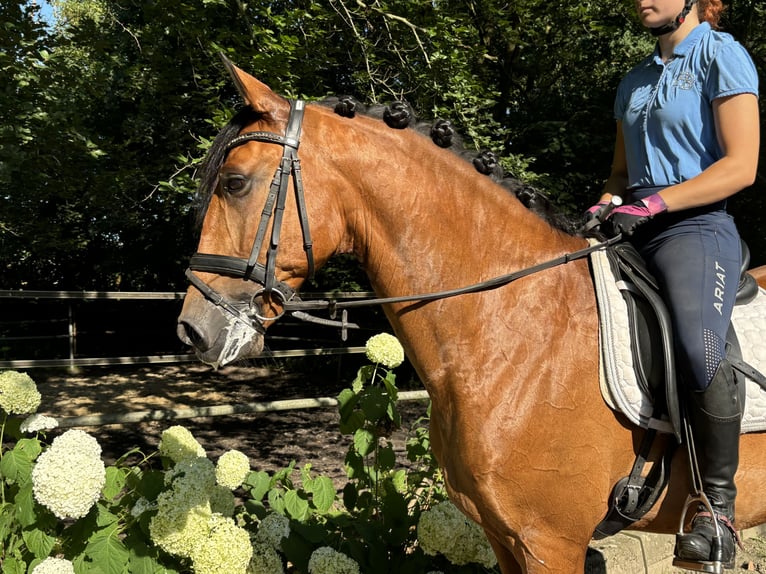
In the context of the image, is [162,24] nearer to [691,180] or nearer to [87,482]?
[87,482]

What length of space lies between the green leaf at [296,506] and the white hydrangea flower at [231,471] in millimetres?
344

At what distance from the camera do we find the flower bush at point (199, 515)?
7.43 ft

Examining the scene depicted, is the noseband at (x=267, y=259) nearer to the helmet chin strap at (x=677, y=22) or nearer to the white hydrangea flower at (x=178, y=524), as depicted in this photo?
the white hydrangea flower at (x=178, y=524)

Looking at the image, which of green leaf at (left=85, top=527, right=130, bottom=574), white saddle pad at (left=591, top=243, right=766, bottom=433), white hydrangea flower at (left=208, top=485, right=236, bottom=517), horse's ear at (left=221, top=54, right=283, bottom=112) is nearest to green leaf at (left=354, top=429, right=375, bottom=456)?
white hydrangea flower at (left=208, top=485, right=236, bottom=517)

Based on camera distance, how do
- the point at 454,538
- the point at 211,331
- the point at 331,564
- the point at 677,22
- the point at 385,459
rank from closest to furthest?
1. the point at 211,331
2. the point at 677,22
3. the point at 331,564
4. the point at 454,538
5. the point at 385,459

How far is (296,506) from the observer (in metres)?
2.87

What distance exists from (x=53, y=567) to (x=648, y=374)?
7.54 feet

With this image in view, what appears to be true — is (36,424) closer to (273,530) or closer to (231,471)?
(231,471)

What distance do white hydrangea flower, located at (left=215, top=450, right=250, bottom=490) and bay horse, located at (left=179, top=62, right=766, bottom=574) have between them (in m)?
0.86

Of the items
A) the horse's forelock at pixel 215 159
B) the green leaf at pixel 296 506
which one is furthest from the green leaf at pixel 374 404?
the horse's forelock at pixel 215 159

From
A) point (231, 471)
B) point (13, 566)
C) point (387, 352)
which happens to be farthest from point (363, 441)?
point (13, 566)

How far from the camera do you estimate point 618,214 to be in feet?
7.05

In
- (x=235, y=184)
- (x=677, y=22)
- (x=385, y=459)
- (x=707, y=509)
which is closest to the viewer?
(x=235, y=184)

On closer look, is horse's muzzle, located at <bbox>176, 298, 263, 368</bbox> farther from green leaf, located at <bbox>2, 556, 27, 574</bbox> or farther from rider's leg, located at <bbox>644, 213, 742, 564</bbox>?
rider's leg, located at <bbox>644, 213, 742, 564</bbox>
